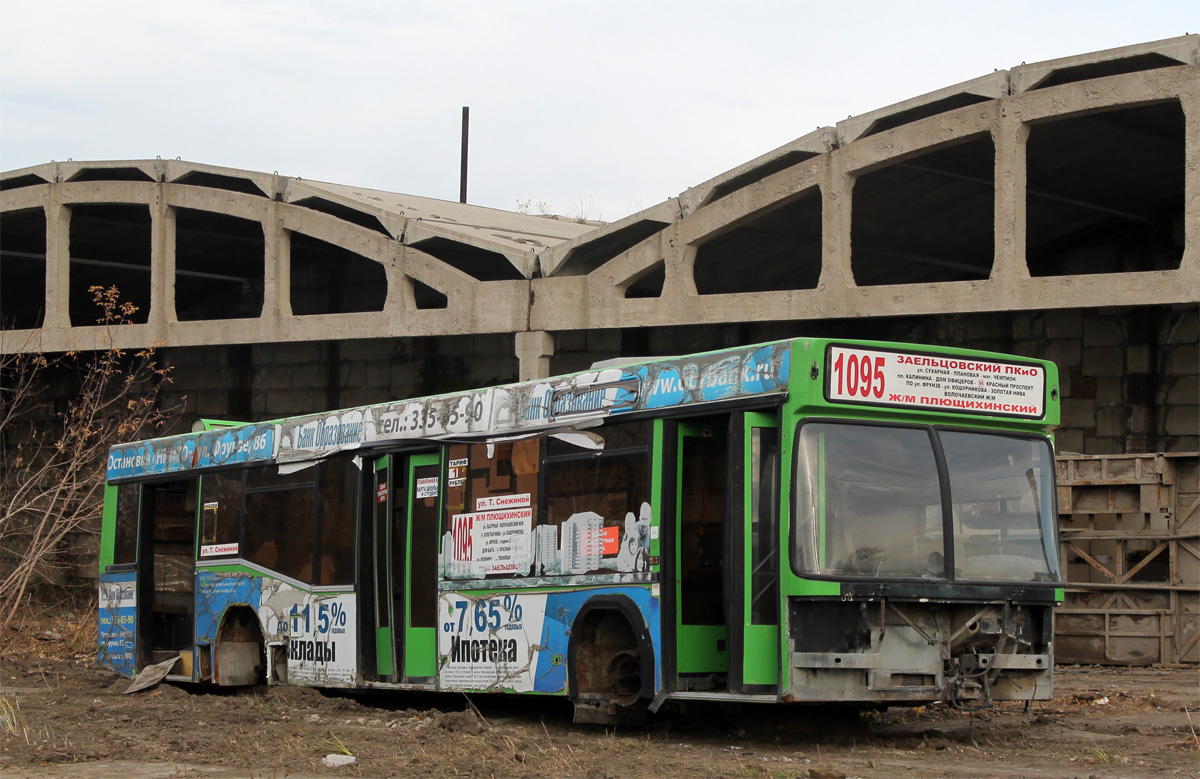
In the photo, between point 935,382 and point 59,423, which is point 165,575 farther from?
point 59,423

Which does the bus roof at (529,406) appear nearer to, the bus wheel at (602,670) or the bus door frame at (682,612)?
the bus door frame at (682,612)

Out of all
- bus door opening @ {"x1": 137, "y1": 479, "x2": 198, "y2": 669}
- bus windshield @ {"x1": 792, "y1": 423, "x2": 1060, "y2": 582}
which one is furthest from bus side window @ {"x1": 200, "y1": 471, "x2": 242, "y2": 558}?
bus windshield @ {"x1": 792, "y1": 423, "x2": 1060, "y2": 582}

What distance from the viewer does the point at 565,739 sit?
1014 centimetres

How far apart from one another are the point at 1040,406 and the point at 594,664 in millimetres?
3714

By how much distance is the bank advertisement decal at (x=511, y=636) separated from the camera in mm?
10586

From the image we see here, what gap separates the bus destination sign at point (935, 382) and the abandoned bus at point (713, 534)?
0.02 metres

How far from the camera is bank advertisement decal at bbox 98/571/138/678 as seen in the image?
15969 millimetres

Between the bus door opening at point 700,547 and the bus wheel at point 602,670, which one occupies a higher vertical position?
the bus door opening at point 700,547

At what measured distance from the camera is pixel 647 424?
395 inches

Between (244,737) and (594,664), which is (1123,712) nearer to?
(594,664)

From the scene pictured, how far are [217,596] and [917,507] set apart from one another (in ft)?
27.9

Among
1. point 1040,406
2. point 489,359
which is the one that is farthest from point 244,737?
point 489,359

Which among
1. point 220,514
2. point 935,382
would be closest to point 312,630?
point 220,514

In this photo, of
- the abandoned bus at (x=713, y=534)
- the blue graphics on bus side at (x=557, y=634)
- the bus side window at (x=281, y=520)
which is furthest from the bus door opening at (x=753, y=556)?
the bus side window at (x=281, y=520)
